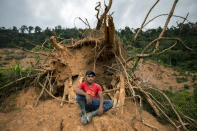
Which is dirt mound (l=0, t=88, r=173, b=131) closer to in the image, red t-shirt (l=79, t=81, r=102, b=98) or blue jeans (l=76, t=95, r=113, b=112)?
blue jeans (l=76, t=95, r=113, b=112)

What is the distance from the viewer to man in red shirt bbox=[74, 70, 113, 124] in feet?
4.68

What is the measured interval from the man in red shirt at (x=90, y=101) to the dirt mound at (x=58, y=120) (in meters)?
0.09

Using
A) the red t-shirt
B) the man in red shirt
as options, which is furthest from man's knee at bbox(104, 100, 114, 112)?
the red t-shirt

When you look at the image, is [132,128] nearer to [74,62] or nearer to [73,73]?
[73,73]

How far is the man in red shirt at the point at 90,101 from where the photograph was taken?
1.43m

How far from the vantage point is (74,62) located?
2744 millimetres

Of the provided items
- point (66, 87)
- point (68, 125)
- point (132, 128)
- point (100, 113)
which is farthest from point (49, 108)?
point (132, 128)

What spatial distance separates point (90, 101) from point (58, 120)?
762 mm

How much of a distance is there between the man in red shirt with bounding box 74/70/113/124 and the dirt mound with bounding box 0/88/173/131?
0.09m

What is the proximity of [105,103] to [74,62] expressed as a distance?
1537mm

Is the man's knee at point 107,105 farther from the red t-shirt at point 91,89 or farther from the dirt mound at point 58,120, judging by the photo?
the red t-shirt at point 91,89

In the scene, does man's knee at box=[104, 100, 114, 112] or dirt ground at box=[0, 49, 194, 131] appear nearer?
dirt ground at box=[0, 49, 194, 131]

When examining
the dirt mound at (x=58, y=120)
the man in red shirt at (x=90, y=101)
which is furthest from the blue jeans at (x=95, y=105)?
the dirt mound at (x=58, y=120)

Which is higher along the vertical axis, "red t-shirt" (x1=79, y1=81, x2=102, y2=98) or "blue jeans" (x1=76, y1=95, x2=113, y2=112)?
"red t-shirt" (x1=79, y1=81, x2=102, y2=98)
